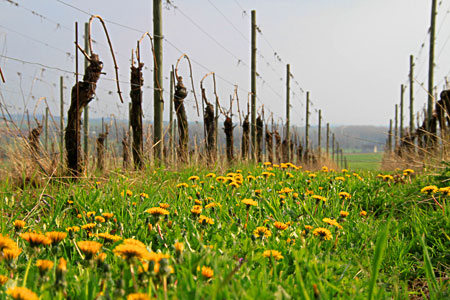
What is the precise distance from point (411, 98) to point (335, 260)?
16.5 meters

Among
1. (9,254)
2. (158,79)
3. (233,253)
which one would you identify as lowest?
(233,253)

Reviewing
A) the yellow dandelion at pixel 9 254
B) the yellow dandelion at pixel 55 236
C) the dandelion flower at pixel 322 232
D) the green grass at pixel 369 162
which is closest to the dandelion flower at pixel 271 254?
the dandelion flower at pixel 322 232

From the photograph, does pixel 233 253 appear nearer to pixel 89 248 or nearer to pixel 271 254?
pixel 271 254

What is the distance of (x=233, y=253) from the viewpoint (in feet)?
5.34

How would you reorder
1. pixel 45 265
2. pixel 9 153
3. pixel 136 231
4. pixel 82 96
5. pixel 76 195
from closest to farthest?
pixel 45 265
pixel 136 231
pixel 76 195
pixel 82 96
pixel 9 153

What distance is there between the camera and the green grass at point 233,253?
1.14m

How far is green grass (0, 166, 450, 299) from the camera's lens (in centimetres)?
114

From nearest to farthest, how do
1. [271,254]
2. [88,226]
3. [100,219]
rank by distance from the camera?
[271,254] → [88,226] → [100,219]

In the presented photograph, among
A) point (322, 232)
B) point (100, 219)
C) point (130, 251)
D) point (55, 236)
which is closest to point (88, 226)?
point (100, 219)

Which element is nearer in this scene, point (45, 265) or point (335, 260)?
point (45, 265)

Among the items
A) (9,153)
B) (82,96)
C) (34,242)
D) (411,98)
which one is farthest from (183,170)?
(411,98)

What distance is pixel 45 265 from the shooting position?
1.04 meters

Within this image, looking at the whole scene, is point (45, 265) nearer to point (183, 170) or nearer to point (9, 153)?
point (183, 170)

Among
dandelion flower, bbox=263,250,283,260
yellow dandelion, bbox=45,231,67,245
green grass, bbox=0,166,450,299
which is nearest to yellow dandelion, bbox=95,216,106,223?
green grass, bbox=0,166,450,299
